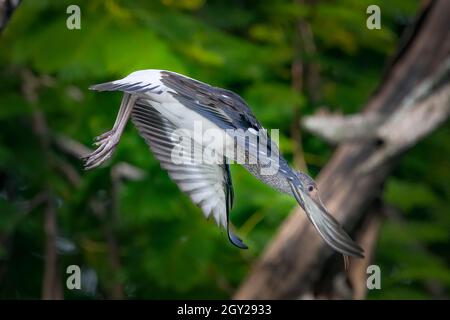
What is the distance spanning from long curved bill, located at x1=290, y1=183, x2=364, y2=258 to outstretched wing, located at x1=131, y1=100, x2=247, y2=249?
498mm

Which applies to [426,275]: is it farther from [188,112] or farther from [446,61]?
[188,112]

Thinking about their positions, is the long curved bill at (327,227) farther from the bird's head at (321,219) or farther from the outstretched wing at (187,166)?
the outstretched wing at (187,166)

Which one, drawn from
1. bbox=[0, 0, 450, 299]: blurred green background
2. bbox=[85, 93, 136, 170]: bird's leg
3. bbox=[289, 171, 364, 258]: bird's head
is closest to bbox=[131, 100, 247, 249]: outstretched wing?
bbox=[85, 93, 136, 170]: bird's leg

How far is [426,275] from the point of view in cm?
495

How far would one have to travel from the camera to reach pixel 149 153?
181 inches

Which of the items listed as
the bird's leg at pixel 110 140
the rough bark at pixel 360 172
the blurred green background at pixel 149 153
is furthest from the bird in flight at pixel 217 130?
the rough bark at pixel 360 172

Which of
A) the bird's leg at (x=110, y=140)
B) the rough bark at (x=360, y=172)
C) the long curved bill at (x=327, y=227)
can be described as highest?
the rough bark at (x=360, y=172)

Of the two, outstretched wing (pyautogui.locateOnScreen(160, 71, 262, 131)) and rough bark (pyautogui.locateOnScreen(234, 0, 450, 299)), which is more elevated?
rough bark (pyautogui.locateOnScreen(234, 0, 450, 299))

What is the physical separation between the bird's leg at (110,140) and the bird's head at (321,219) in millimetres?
377

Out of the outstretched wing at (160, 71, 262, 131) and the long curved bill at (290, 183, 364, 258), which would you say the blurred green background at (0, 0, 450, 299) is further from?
the long curved bill at (290, 183, 364, 258)

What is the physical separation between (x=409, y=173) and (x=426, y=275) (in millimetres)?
1011

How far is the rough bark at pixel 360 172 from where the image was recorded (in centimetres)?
477

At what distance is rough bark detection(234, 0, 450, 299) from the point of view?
4773 millimetres
